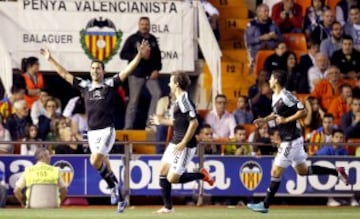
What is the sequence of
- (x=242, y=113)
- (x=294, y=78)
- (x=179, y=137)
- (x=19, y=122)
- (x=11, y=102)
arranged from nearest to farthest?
(x=179, y=137)
(x=19, y=122)
(x=11, y=102)
(x=242, y=113)
(x=294, y=78)

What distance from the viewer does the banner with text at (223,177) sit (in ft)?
92.8

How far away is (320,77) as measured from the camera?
32062 millimetres

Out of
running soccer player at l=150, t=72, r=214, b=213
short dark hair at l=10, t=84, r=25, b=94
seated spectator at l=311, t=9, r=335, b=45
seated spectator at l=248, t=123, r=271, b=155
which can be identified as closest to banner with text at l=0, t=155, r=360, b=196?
seated spectator at l=248, t=123, r=271, b=155

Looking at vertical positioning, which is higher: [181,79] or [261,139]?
[181,79]

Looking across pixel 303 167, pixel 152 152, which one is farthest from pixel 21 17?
pixel 303 167

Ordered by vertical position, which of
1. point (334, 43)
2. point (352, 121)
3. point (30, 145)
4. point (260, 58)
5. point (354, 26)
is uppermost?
point (354, 26)

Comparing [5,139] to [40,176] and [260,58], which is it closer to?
[40,176]

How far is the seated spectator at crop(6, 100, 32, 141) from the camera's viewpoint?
2889 cm

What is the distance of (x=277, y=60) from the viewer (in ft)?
104

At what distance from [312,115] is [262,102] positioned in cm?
104

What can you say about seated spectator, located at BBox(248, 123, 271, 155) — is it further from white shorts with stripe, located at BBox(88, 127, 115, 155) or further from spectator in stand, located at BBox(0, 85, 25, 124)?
white shorts with stripe, located at BBox(88, 127, 115, 155)

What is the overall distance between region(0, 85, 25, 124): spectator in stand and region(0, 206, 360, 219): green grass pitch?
2.90 m

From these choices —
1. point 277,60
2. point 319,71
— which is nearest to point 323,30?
point 319,71

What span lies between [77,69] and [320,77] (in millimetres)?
4986
